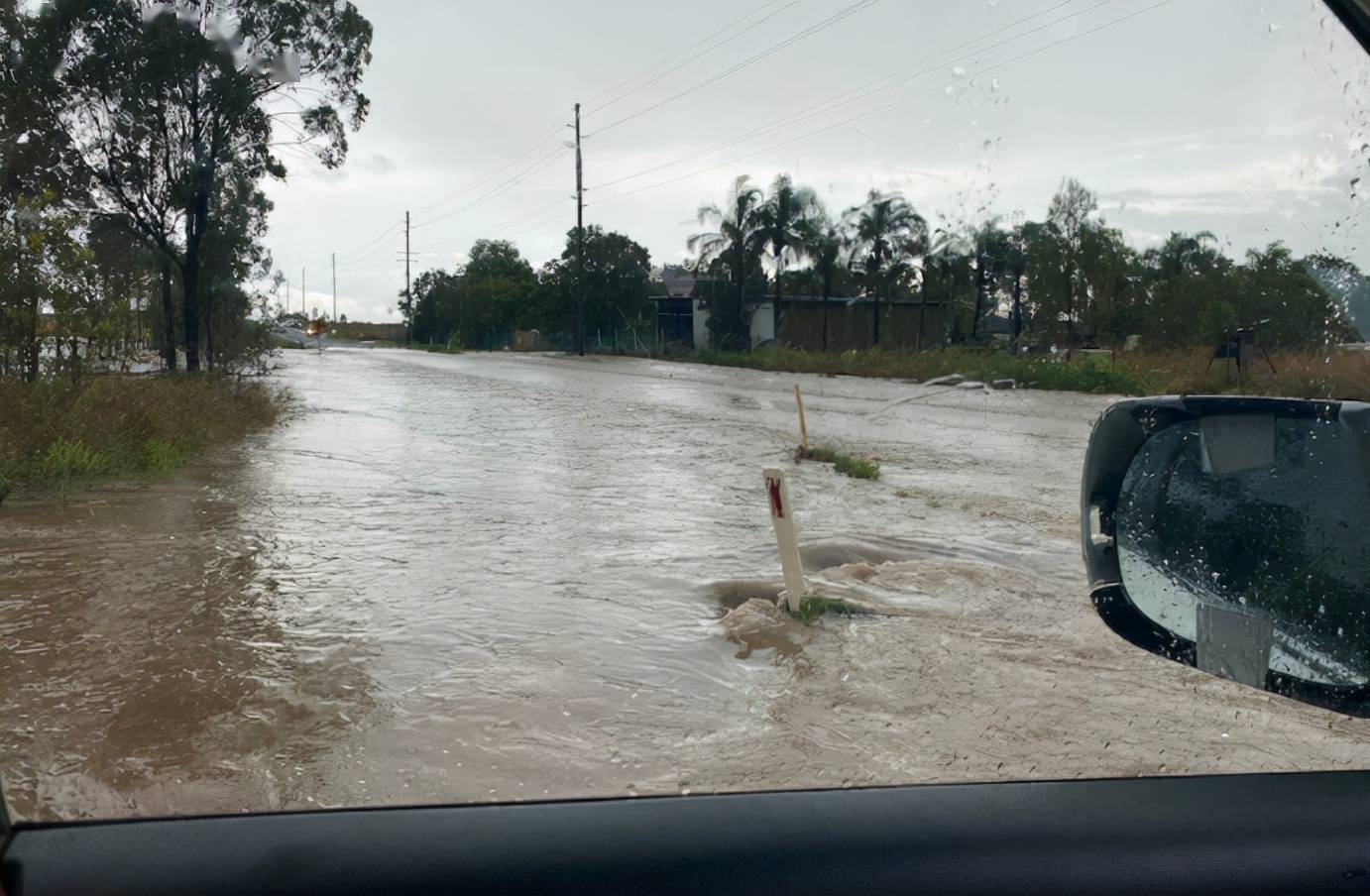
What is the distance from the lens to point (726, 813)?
106 centimetres

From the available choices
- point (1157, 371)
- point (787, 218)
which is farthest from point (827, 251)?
point (1157, 371)

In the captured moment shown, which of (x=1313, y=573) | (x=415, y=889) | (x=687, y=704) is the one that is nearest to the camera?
(x=415, y=889)

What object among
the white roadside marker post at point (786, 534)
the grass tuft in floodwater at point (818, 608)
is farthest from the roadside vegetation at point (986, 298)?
the grass tuft in floodwater at point (818, 608)

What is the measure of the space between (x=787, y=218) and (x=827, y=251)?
88 millimetres

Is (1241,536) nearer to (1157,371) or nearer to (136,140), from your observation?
(1157,371)

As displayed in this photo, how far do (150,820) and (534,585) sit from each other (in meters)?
5.22

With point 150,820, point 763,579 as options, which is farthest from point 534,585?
point 150,820

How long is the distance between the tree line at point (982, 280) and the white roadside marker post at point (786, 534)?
271 centimetres

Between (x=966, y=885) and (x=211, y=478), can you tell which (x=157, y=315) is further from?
(x=211, y=478)

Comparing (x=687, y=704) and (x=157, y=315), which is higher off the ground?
(x=157, y=315)

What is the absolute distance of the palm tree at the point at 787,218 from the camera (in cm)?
173

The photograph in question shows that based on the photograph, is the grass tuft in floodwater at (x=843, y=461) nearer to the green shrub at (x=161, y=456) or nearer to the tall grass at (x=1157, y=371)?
the green shrub at (x=161, y=456)

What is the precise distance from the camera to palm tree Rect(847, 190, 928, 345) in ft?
4.98

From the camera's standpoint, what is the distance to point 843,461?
1149 cm
